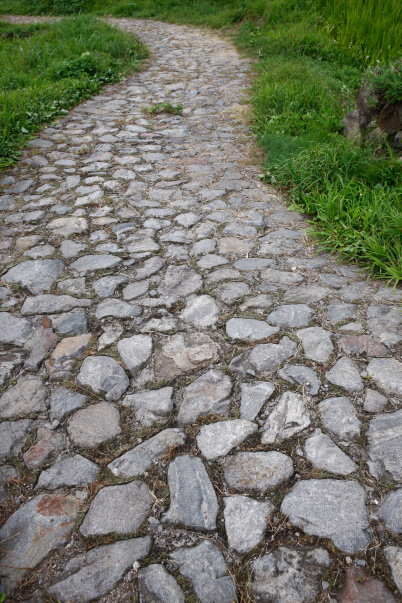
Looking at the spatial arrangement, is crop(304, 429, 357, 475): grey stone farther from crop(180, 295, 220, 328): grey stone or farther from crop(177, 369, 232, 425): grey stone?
crop(180, 295, 220, 328): grey stone

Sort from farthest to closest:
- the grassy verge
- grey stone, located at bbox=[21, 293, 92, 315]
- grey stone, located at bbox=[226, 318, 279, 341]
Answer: the grassy verge < grey stone, located at bbox=[21, 293, 92, 315] < grey stone, located at bbox=[226, 318, 279, 341]

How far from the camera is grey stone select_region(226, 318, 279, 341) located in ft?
7.83

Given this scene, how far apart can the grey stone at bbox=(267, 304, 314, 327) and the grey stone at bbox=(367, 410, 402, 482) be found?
Result: 71 cm

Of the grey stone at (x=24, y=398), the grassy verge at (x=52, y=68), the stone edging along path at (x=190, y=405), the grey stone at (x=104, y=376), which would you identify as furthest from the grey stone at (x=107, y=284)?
the grassy verge at (x=52, y=68)

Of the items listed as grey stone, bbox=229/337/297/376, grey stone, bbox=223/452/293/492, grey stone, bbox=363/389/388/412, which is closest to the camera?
grey stone, bbox=223/452/293/492

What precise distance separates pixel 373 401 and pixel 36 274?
2.17m

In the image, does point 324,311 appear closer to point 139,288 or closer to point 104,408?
point 139,288

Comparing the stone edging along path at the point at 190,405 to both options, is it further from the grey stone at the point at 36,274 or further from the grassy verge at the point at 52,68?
the grassy verge at the point at 52,68

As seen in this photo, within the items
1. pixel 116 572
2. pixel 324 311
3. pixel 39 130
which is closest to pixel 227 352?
pixel 324 311

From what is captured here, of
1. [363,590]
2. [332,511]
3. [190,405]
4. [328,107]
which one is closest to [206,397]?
[190,405]

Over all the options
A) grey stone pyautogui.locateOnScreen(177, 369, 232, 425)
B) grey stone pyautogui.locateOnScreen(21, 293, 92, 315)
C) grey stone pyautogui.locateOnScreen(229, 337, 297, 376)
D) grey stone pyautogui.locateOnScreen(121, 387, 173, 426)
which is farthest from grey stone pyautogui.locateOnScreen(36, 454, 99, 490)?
grey stone pyautogui.locateOnScreen(21, 293, 92, 315)

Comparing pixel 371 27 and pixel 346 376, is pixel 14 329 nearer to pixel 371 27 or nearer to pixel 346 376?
pixel 346 376

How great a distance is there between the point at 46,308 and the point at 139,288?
0.57 m

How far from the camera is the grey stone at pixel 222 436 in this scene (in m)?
1.83
